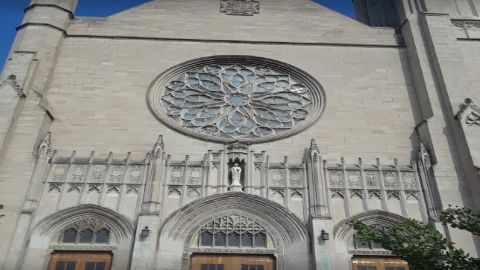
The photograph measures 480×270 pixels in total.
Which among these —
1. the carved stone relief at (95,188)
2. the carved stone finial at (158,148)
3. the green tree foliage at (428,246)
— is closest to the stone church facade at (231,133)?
the carved stone relief at (95,188)

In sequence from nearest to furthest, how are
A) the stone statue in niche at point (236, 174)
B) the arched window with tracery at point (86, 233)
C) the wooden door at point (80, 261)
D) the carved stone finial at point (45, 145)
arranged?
1. the wooden door at point (80, 261)
2. the arched window with tracery at point (86, 233)
3. the stone statue in niche at point (236, 174)
4. the carved stone finial at point (45, 145)

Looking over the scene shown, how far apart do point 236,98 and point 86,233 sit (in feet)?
22.7

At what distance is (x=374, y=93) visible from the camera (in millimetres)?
16359

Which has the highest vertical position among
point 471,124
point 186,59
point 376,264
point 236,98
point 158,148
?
point 186,59

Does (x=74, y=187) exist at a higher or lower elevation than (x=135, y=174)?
lower

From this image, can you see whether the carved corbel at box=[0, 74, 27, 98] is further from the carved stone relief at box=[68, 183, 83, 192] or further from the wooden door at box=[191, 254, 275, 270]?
the wooden door at box=[191, 254, 275, 270]

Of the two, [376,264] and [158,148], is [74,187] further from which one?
[376,264]

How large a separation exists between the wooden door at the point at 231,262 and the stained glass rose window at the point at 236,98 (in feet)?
13.0

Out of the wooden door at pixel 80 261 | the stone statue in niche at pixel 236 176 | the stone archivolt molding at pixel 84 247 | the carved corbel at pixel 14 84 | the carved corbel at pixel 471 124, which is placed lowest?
the wooden door at pixel 80 261

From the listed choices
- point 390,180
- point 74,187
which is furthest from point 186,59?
point 390,180

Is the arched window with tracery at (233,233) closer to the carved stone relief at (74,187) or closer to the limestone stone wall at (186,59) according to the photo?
the limestone stone wall at (186,59)

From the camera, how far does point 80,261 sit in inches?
461

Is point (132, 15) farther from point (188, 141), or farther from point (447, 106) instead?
point (447, 106)

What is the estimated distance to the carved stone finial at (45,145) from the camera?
43.1ft
